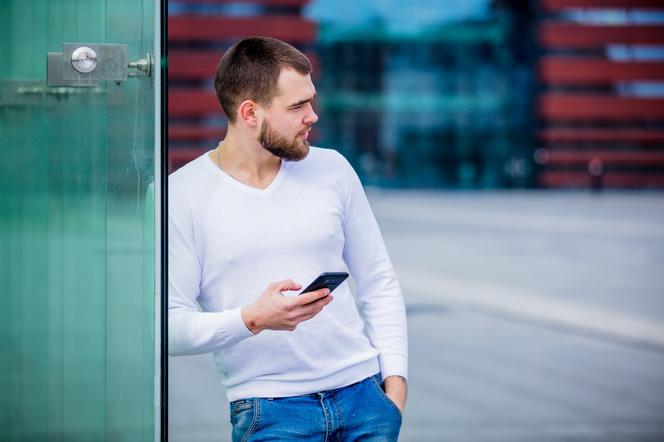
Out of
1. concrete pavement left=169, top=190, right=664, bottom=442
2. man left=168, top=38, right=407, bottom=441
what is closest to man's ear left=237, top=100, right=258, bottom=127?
man left=168, top=38, right=407, bottom=441

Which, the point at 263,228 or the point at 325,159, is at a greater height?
the point at 325,159

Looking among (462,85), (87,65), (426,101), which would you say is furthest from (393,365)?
(462,85)

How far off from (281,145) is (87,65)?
0.47 meters

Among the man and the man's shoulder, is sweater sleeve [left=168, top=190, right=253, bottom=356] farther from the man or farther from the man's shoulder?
the man's shoulder

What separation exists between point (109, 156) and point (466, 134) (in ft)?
205

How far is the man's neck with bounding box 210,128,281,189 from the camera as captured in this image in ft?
7.31

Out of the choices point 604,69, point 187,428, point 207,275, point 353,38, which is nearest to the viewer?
point 207,275

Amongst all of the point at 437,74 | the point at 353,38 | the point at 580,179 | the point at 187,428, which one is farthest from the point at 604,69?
the point at 187,428

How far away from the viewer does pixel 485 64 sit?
63875 mm

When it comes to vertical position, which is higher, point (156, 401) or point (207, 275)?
point (207, 275)

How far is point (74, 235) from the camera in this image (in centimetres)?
240

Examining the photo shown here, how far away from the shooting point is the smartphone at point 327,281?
1.98 m

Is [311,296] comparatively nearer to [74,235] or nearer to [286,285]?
[286,285]

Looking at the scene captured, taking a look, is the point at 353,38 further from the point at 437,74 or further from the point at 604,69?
the point at 604,69
